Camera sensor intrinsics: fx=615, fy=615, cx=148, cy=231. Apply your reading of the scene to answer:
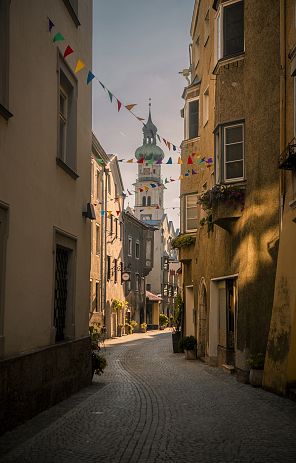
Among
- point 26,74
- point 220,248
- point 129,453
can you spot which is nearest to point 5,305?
point 129,453

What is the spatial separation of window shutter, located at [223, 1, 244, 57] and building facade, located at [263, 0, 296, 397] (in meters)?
2.87

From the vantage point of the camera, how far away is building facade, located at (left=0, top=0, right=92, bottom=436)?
830cm

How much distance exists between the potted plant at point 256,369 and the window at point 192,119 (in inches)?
488

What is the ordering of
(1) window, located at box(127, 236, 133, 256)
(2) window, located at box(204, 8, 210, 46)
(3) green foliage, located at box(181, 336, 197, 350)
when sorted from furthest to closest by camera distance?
1. (1) window, located at box(127, 236, 133, 256)
2. (2) window, located at box(204, 8, 210, 46)
3. (3) green foliage, located at box(181, 336, 197, 350)

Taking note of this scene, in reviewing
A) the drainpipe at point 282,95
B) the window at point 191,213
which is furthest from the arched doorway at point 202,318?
the drainpipe at point 282,95

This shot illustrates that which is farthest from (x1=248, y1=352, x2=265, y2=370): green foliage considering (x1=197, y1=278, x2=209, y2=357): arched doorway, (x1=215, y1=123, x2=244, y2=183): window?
(x1=197, y1=278, x2=209, y2=357): arched doorway

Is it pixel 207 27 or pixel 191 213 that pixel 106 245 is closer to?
pixel 191 213

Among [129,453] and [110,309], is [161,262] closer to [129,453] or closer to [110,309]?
[110,309]

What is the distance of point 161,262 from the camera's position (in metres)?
71.2

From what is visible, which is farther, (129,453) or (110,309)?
(110,309)

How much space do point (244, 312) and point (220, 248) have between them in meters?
3.58

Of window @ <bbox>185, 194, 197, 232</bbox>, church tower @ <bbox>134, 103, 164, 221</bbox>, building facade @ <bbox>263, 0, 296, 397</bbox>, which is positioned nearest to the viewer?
building facade @ <bbox>263, 0, 296, 397</bbox>

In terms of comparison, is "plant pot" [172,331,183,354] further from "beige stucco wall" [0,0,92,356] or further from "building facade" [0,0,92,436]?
"beige stucco wall" [0,0,92,356]

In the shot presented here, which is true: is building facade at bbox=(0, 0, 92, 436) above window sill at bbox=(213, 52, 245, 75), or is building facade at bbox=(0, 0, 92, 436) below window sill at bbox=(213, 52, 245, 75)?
below
